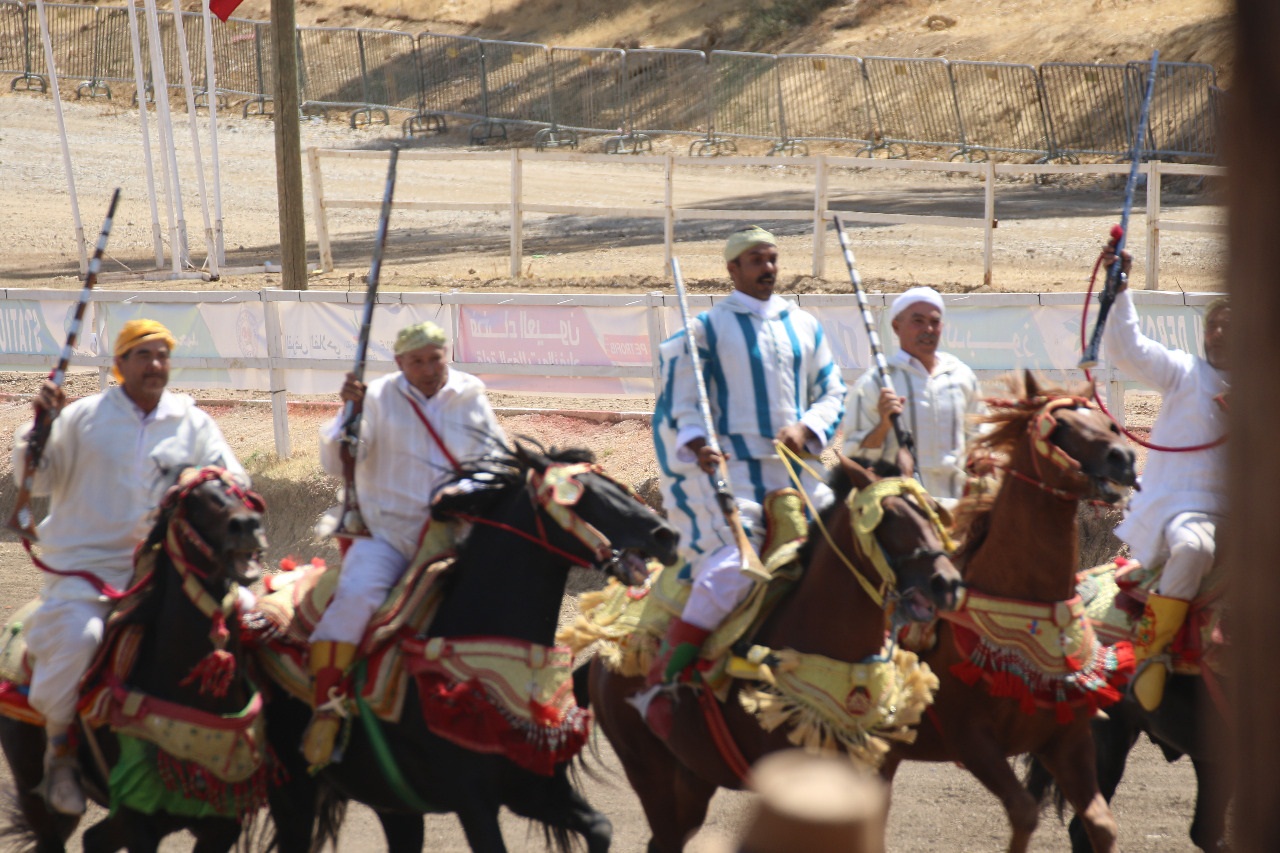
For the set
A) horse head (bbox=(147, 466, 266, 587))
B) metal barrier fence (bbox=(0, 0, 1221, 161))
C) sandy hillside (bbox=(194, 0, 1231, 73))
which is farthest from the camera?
sandy hillside (bbox=(194, 0, 1231, 73))

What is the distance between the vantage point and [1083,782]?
5453 millimetres

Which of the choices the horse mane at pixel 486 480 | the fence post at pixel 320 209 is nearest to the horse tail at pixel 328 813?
the horse mane at pixel 486 480

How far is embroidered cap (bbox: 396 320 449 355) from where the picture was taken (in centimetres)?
550

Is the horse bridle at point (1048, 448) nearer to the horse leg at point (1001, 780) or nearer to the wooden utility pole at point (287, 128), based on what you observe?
the horse leg at point (1001, 780)

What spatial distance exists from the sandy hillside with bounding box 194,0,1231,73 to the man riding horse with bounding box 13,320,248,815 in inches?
907

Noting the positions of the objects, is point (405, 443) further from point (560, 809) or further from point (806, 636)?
point (806, 636)

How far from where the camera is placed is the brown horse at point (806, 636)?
4691 millimetres

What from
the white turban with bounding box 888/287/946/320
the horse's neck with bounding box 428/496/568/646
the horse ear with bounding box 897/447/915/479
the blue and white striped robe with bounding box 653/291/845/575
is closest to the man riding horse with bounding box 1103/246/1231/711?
the white turban with bounding box 888/287/946/320

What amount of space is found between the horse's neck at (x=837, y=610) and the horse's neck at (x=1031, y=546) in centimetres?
79

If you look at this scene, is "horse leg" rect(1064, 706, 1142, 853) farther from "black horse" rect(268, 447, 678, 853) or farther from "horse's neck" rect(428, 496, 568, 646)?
"horse's neck" rect(428, 496, 568, 646)

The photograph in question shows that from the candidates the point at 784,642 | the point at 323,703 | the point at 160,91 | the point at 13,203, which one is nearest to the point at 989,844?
the point at 784,642

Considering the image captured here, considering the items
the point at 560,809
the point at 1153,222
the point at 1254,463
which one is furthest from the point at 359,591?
the point at 1153,222

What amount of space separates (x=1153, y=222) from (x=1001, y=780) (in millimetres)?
10718

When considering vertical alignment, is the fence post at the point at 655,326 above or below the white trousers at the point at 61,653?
above
